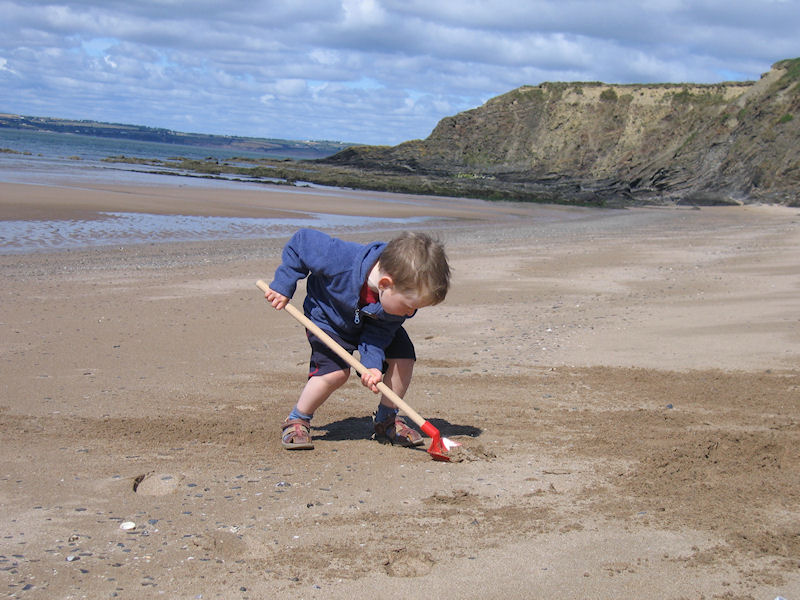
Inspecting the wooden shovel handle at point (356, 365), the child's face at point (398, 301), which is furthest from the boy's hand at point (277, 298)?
the child's face at point (398, 301)

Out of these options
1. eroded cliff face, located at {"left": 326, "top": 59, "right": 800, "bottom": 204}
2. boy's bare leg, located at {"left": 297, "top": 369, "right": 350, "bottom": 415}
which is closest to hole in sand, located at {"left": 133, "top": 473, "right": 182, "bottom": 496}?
boy's bare leg, located at {"left": 297, "top": 369, "right": 350, "bottom": 415}

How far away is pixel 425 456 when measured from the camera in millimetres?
3943

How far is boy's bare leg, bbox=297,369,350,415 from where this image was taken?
402cm

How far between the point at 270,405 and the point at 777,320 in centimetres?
473

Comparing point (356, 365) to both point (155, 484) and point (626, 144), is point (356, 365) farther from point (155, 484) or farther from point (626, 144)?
point (626, 144)

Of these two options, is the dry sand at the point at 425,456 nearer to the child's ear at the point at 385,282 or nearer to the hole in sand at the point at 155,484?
the hole in sand at the point at 155,484

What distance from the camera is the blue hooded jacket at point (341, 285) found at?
3.79 m

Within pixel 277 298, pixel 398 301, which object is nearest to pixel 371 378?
pixel 398 301

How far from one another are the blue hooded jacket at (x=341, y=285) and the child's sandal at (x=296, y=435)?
47cm

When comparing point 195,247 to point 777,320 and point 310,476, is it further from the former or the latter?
point 310,476

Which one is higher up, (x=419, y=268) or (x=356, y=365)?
(x=419, y=268)

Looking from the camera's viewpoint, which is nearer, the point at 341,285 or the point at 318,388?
the point at 341,285

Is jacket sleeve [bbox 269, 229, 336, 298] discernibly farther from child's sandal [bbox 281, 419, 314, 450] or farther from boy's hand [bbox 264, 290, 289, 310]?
child's sandal [bbox 281, 419, 314, 450]

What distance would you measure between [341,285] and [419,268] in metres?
0.47
